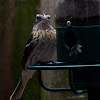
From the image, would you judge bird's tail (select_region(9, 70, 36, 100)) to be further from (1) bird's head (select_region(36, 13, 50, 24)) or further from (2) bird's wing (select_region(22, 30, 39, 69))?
(1) bird's head (select_region(36, 13, 50, 24))

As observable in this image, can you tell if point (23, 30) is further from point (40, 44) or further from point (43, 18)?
point (43, 18)

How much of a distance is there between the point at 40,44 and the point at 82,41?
0.80 metres

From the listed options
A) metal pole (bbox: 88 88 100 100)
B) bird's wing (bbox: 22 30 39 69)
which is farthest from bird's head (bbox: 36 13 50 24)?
metal pole (bbox: 88 88 100 100)

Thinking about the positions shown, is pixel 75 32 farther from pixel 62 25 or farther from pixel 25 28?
pixel 25 28

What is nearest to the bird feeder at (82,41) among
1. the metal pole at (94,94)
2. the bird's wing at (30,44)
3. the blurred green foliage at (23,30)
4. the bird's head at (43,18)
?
the metal pole at (94,94)

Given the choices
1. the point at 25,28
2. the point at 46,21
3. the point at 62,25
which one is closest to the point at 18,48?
the point at 25,28

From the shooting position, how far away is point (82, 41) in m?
4.53

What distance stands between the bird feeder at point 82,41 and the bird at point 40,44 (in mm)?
494

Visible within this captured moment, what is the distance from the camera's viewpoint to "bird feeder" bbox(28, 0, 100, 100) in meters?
4.43

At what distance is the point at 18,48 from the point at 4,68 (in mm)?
272

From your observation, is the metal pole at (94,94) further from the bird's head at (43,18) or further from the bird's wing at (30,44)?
the bird's wing at (30,44)

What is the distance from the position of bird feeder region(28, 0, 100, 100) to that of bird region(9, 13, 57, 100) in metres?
0.49

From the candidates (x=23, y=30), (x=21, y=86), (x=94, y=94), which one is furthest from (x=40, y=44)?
(x=94, y=94)

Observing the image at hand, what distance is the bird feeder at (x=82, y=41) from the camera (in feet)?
14.5
